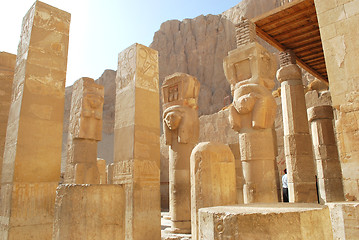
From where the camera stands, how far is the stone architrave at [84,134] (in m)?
7.82

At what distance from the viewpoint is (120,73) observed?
566cm

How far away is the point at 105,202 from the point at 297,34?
7.28 meters

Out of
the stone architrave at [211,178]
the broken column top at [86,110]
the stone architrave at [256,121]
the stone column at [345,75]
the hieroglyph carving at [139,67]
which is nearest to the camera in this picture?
the stone column at [345,75]

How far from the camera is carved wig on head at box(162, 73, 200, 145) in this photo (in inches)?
253

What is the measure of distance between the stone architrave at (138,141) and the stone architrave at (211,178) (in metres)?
1.17

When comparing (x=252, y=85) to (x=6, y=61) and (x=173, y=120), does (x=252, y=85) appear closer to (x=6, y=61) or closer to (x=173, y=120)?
(x=173, y=120)

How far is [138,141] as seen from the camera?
505 centimetres

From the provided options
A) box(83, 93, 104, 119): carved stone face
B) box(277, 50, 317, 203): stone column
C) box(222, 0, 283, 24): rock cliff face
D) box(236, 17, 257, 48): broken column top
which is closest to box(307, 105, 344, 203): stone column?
box(277, 50, 317, 203): stone column

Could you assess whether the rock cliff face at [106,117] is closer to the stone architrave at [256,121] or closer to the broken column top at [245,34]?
the broken column top at [245,34]

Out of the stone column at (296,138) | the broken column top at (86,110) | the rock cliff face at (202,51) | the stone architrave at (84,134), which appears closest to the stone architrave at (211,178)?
the stone column at (296,138)

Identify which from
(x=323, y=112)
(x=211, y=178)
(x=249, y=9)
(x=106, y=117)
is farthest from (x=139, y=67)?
(x=249, y=9)

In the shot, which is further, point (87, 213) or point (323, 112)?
point (323, 112)

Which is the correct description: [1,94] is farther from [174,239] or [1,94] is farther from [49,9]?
[174,239]

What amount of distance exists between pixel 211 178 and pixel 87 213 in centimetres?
165
